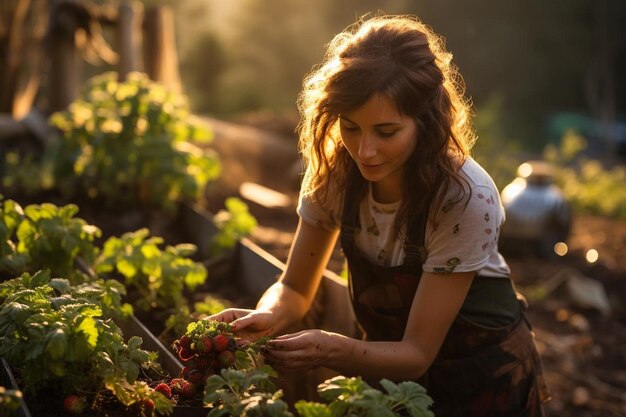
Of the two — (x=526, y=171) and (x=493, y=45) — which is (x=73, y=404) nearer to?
(x=526, y=171)

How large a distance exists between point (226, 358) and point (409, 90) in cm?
87

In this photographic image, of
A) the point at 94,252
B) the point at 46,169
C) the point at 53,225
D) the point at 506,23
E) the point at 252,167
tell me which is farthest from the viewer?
the point at 506,23

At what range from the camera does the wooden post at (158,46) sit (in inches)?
279

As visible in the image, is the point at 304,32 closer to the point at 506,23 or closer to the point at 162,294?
the point at 506,23

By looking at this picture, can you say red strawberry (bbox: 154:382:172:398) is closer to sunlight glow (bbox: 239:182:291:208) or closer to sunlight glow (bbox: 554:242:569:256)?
sunlight glow (bbox: 239:182:291:208)

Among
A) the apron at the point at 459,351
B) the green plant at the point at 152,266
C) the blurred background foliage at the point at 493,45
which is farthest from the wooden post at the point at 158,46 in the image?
the blurred background foliage at the point at 493,45

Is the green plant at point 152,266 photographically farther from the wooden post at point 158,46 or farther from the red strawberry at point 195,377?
the wooden post at point 158,46

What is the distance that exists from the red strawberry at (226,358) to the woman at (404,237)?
11 centimetres

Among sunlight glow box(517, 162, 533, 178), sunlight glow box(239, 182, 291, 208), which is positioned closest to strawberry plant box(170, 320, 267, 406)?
sunlight glow box(239, 182, 291, 208)

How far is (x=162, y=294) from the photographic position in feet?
10.2

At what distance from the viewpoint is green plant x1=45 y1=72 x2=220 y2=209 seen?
448 centimetres

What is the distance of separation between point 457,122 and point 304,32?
19.9 metres

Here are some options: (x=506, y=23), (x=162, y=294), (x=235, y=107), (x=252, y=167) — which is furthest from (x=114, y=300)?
(x=506, y=23)

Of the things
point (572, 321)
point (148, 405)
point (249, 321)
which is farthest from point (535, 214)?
point (148, 405)
